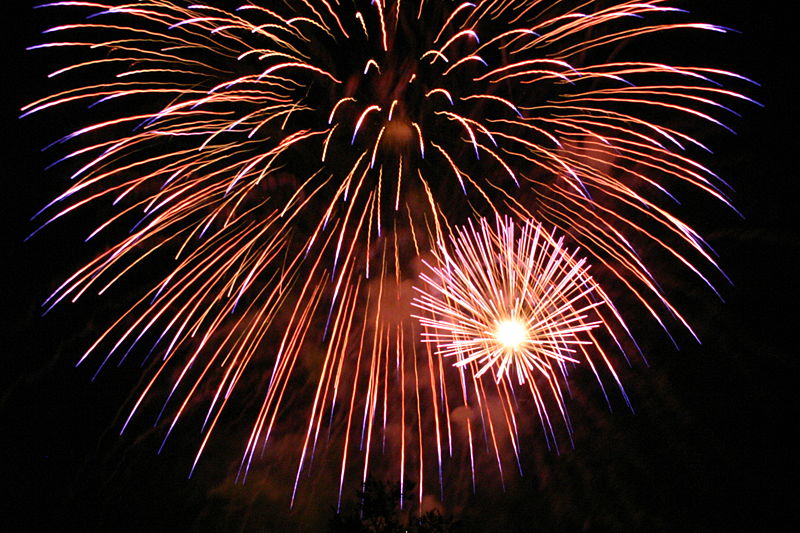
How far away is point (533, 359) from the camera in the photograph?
5.49 meters

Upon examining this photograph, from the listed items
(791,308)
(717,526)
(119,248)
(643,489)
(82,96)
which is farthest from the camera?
(643,489)

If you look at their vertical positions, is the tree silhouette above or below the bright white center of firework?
below

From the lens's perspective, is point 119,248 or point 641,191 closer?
point 119,248

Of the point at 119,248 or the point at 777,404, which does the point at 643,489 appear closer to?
the point at 777,404

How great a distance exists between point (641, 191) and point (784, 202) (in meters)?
2.02

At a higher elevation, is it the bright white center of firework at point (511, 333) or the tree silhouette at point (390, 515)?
the bright white center of firework at point (511, 333)

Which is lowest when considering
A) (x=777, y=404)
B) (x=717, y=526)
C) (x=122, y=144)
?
(x=717, y=526)

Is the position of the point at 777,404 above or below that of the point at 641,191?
below

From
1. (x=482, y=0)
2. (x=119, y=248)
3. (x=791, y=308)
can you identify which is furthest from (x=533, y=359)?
(x=119, y=248)

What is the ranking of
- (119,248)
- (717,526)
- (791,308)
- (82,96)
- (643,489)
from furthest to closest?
(643,489) < (717,526) < (791,308) < (119,248) < (82,96)

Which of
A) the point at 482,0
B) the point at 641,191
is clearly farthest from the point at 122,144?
the point at 641,191

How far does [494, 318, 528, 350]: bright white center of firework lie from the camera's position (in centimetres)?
546

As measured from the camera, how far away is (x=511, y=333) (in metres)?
5.54

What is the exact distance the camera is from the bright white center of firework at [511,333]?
17.9ft
